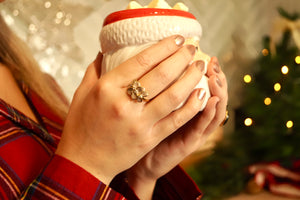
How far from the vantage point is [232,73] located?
189 cm

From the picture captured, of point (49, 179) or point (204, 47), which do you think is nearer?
point (49, 179)

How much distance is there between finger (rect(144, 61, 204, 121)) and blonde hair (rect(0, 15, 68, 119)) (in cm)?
48

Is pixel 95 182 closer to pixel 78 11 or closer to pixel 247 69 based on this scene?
pixel 78 11

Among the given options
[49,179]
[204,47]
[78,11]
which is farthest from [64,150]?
[204,47]

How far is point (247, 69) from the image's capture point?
5.90 ft

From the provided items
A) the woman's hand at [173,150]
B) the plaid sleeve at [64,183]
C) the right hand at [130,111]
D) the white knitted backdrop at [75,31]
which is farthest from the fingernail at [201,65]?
the white knitted backdrop at [75,31]

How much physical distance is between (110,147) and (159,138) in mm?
71

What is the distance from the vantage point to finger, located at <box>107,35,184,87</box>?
346mm

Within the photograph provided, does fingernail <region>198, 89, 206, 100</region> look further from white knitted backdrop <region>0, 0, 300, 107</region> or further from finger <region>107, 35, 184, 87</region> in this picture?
white knitted backdrop <region>0, 0, 300, 107</region>

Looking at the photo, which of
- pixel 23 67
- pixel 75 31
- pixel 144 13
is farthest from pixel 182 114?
pixel 75 31

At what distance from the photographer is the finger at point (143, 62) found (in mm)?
346

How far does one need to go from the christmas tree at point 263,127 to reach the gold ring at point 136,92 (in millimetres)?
1292

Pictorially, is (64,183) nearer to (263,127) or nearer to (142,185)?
(142,185)

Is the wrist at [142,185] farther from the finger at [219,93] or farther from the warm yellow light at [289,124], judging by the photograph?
the warm yellow light at [289,124]
